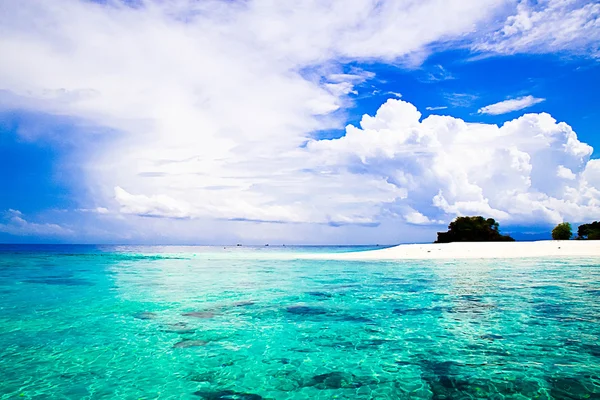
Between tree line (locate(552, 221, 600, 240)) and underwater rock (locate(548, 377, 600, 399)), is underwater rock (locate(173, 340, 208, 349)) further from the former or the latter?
tree line (locate(552, 221, 600, 240))

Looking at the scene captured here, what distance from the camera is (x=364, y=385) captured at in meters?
9.20

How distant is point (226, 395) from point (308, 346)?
4186 mm

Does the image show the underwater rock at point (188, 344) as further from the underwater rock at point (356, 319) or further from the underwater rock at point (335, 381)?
the underwater rock at point (356, 319)

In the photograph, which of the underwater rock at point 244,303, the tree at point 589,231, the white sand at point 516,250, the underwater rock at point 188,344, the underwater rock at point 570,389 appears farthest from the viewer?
the tree at point 589,231

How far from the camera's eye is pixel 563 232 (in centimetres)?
7969

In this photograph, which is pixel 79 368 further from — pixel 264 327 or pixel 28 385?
pixel 264 327

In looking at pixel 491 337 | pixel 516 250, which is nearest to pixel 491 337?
pixel 491 337

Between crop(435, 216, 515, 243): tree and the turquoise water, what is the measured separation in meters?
68.9

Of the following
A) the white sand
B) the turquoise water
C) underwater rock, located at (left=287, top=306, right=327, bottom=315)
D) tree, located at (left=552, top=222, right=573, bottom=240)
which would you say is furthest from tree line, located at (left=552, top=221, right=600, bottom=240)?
underwater rock, located at (left=287, top=306, right=327, bottom=315)

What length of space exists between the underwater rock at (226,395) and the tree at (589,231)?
90390 millimetres

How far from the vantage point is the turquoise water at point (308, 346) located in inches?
354

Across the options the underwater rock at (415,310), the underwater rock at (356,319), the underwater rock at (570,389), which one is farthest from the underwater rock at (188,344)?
the underwater rock at (570,389)

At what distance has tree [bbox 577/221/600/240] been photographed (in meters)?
76.4

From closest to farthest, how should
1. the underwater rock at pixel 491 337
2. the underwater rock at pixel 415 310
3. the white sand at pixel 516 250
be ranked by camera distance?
the underwater rock at pixel 491 337
the underwater rock at pixel 415 310
the white sand at pixel 516 250
